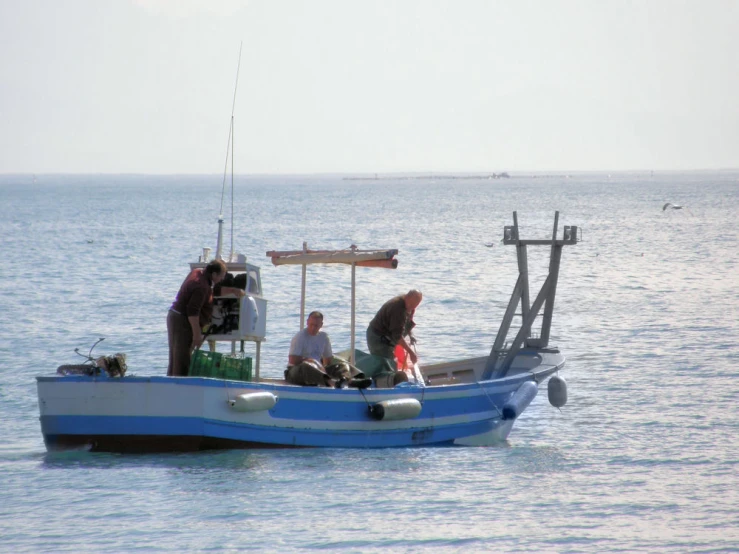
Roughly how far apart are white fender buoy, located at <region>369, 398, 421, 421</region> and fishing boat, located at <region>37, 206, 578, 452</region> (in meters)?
0.01

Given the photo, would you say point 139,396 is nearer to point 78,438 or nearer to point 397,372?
point 78,438

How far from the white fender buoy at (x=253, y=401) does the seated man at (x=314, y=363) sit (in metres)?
0.79

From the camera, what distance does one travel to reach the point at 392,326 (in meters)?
14.4

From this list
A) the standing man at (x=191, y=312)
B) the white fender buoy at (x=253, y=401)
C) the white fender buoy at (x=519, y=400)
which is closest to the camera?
the white fender buoy at (x=253, y=401)

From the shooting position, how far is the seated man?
13375 mm

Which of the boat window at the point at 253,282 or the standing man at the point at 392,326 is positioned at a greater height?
the boat window at the point at 253,282

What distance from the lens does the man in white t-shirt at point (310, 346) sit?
44.7 ft

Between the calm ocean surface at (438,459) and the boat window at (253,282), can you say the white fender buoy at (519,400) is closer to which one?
the calm ocean surface at (438,459)

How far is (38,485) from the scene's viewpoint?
1271cm

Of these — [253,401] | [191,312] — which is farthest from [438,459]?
[191,312]

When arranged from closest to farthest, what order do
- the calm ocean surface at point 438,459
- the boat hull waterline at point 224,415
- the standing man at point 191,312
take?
the calm ocean surface at point 438,459 → the boat hull waterline at point 224,415 → the standing man at point 191,312

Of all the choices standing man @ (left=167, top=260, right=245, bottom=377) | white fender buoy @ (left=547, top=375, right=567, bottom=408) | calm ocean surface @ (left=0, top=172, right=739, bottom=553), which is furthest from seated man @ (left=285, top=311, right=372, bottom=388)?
white fender buoy @ (left=547, top=375, right=567, bottom=408)

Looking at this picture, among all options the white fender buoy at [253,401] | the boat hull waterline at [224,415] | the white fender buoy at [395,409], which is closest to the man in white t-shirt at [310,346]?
the boat hull waterline at [224,415]

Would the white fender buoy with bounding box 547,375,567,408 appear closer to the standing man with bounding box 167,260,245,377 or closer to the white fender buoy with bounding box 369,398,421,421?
the white fender buoy with bounding box 369,398,421,421
